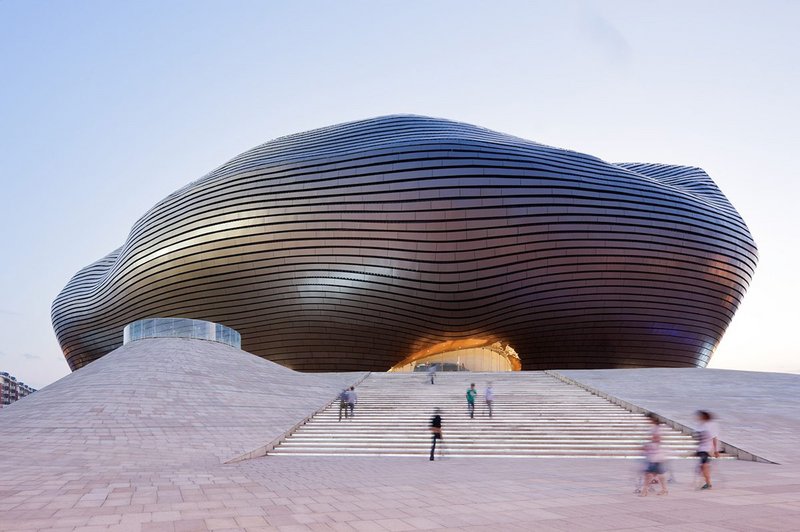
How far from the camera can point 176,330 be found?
2231cm

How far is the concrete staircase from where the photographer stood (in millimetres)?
12461

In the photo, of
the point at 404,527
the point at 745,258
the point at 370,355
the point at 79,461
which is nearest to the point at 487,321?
the point at 370,355

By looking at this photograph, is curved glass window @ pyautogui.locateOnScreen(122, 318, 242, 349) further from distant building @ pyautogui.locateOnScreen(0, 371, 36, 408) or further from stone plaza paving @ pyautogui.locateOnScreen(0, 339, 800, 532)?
distant building @ pyautogui.locateOnScreen(0, 371, 36, 408)

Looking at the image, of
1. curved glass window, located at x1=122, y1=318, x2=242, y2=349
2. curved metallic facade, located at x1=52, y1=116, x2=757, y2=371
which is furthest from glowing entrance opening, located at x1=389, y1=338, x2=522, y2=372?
curved glass window, located at x1=122, y1=318, x2=242, y2=349

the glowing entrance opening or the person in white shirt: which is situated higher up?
the glowing entrance opening

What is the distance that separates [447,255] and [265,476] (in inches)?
889

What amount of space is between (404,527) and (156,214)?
3708cm

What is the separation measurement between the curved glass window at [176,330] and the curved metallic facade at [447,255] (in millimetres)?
9037

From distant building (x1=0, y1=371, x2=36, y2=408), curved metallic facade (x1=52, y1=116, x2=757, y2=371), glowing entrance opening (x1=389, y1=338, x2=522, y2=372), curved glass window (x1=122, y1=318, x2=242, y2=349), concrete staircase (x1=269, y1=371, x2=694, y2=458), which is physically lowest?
distant building (x1=0, y1=371, x2=36, y2=408)

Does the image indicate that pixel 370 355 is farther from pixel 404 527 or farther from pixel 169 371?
pixel 404 527

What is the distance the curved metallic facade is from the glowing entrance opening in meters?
1.89

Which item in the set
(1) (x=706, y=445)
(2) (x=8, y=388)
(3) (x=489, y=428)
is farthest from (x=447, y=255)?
(2) (x=8, y=388)

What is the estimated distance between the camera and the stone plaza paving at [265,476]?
17.8 feet

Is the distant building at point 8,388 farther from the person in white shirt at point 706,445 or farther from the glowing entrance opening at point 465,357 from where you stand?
the person in white shirt at point 706,445
